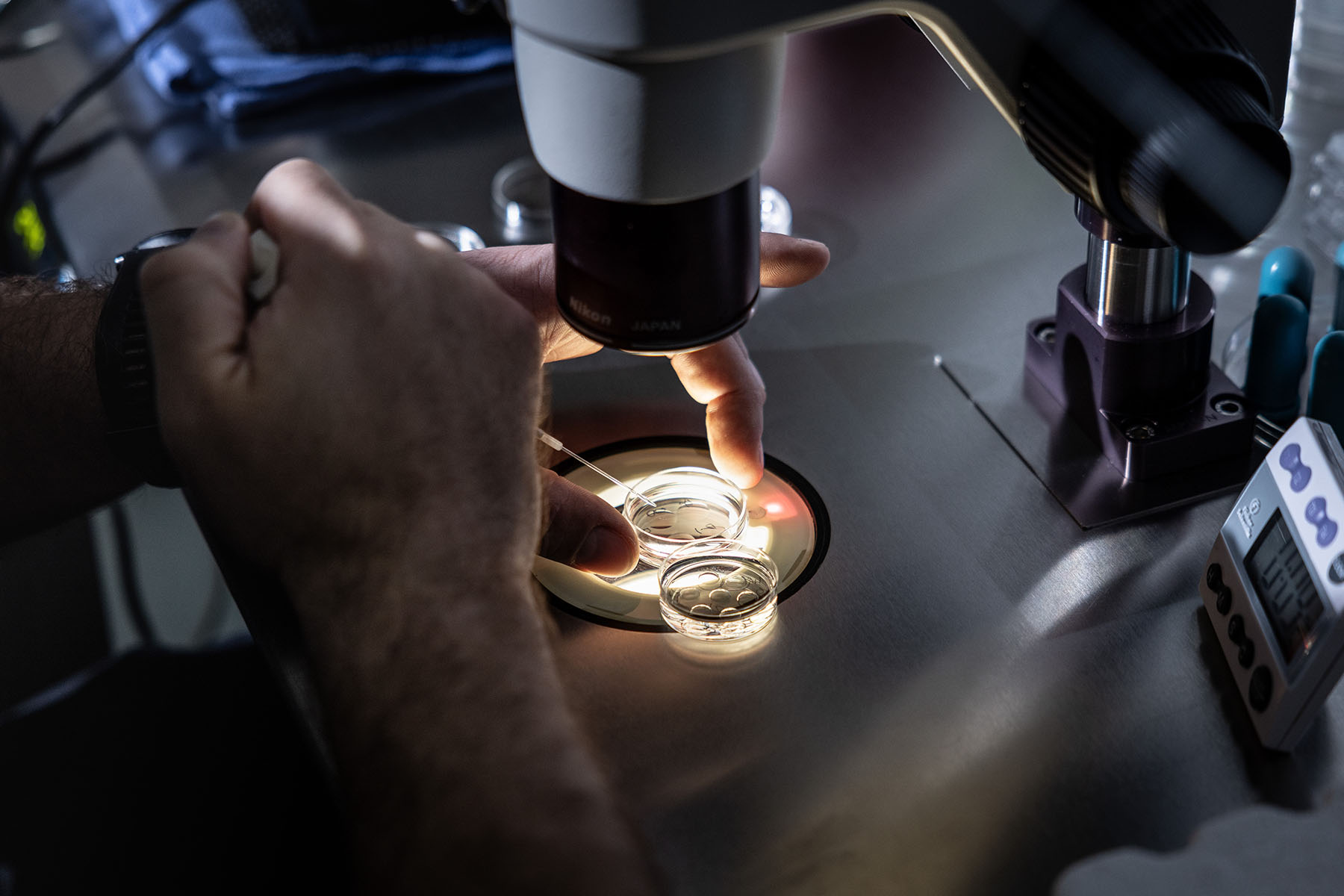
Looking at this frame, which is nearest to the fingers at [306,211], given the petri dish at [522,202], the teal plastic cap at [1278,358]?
the petri dish at [522,202]

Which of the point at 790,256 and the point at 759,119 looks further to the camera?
the point at 790,256

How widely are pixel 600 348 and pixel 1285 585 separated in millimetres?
521

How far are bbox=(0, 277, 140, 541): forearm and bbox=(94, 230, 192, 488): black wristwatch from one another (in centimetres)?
2

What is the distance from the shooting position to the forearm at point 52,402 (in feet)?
2.92

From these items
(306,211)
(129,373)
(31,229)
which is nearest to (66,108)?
(31,229)

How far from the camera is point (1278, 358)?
840mm

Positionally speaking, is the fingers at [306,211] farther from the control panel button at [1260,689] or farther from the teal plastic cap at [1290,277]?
the teal plastic cap at [1290,277]

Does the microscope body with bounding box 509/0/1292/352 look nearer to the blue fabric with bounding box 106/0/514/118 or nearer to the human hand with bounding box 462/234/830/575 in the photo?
the human hand with bounding box 462/234/830/575

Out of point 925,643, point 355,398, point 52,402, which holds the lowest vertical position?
point 925,643

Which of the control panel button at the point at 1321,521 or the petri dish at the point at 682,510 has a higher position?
the control panel button at the point at 1321,521

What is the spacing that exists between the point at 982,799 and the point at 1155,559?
23cm

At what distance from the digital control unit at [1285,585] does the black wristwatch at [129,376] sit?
678 mm

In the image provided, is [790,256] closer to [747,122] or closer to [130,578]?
[747,122]

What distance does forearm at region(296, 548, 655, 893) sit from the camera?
567mm
